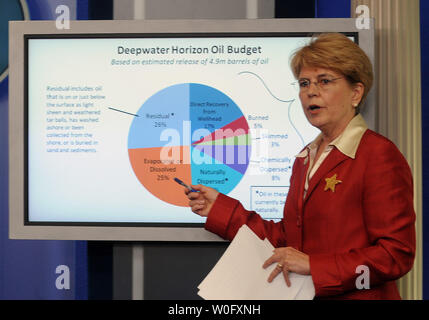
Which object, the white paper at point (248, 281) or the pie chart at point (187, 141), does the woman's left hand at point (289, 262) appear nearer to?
the white paper at point (248, 281)

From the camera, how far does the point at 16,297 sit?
2.22 meters

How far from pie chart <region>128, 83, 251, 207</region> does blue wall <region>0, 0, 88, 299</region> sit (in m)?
0.64

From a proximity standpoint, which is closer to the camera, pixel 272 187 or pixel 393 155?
pixel 393 155

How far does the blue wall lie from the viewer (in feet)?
7.20

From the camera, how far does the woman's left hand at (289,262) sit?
1.31 metres

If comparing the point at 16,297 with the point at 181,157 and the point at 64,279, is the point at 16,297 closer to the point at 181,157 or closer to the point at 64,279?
the point at 64,279

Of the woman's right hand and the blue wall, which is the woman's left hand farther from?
the blue wall

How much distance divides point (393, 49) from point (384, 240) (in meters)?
0.90

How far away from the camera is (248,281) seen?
1.35m

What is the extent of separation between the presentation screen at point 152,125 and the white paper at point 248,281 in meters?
0.48

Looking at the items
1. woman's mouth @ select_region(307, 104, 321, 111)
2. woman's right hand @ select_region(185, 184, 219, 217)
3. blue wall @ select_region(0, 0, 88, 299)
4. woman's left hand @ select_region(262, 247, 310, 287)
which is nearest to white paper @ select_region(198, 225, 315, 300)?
woman's left hand @ select_region(262, 247, 310, 287)

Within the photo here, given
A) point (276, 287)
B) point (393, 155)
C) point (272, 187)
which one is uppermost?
point (393, 155)

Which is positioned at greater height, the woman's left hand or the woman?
the woman

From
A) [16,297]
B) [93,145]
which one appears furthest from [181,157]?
[16,297]
